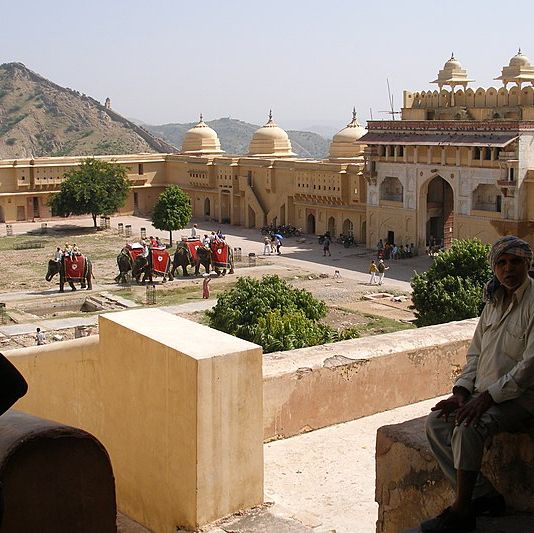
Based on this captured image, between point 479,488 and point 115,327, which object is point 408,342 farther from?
point 479,488

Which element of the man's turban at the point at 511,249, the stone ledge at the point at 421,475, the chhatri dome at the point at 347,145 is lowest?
the stone ledge at the point at 421,475

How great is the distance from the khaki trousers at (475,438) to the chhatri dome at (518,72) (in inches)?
1155

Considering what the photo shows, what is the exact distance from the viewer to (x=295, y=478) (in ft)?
15.2

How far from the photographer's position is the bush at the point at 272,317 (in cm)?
1370

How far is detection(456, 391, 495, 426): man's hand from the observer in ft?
9.28

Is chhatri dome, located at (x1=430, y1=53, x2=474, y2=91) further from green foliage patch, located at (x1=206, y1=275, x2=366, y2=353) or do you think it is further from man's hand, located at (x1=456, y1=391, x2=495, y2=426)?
man's hand, located at (x1=456, y1=391, x2=495, y2=426)

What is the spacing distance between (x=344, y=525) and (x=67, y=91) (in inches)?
4189

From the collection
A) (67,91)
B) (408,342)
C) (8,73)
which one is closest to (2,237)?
(408,342)

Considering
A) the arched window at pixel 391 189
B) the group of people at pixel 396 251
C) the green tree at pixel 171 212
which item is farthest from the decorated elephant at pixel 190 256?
the arched window at pixel 391 189

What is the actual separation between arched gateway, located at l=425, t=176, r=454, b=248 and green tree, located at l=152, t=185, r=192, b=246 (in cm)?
891

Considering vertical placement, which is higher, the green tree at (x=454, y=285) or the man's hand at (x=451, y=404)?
the man's hand at (x=451, y=404)

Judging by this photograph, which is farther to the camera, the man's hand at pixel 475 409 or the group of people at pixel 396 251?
the group of people at pixel 396 251

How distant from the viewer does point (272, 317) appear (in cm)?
1428

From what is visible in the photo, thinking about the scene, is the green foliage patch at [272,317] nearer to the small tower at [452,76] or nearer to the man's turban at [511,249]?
the man's turban at [511,249]
